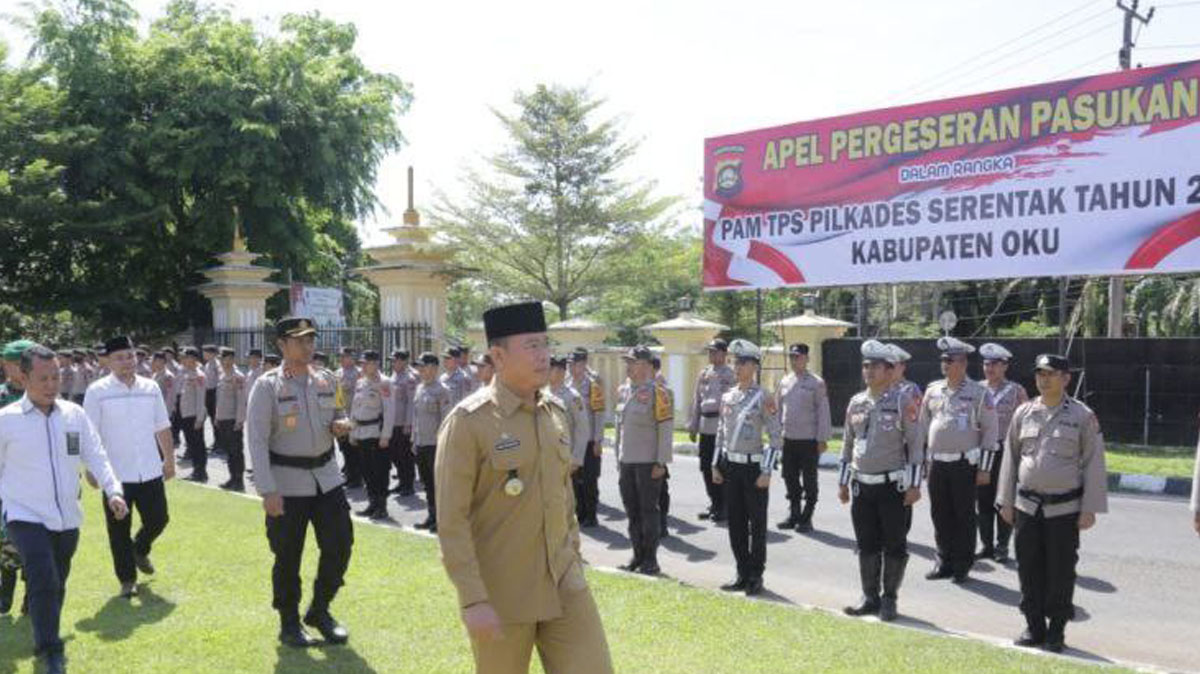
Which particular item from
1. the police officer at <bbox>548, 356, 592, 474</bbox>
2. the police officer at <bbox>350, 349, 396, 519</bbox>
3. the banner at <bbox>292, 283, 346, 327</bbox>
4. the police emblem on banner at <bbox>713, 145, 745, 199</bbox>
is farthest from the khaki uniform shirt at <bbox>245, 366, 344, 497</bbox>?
the banner at <bbox>292, 283, 346, 327</bbox>

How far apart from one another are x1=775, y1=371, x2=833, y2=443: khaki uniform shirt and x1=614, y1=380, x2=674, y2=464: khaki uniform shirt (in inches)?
79.9

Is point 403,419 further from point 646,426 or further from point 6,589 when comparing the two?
point 6,589

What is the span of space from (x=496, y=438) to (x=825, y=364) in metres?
16.0

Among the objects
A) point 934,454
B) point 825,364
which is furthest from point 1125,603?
point 825,364

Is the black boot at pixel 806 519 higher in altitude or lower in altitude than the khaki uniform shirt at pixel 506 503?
lower

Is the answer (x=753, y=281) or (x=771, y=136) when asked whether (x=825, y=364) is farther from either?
(x=771, y=136)

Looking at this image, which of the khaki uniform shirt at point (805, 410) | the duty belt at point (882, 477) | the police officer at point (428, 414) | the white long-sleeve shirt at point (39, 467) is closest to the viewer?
the white long-sleeve shirt at point (39, 467)

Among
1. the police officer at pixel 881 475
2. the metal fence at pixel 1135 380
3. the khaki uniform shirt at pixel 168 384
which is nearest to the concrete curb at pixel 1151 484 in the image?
the metal fence at pixel 1135 380

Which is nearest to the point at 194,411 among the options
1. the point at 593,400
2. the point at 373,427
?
the point at 373,427

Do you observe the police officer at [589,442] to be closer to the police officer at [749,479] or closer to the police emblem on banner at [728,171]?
the police officer at [749,479]

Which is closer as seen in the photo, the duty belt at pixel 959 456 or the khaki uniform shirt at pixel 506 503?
the khaki uniform shirt at pixel 506 503

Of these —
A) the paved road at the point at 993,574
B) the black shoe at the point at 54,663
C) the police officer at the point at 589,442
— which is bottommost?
the paved road at the point at 993,574

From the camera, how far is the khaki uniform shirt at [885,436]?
7293 millimetres

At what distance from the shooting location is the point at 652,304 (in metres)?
37.3
